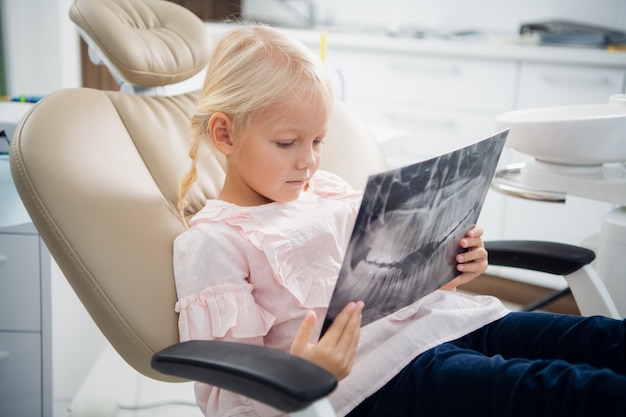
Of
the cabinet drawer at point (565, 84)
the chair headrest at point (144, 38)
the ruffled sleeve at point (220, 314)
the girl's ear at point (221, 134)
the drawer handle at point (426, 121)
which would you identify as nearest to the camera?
the ruffled sleeve at point (220, 314)

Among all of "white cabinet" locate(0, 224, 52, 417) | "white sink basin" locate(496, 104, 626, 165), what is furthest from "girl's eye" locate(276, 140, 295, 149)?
"white cabinet" locate(0, 224, 52, 417)

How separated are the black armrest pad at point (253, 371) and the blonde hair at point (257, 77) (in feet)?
1.15

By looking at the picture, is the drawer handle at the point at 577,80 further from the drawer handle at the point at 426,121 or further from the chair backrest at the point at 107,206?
the chair backrest at the point at 107,206

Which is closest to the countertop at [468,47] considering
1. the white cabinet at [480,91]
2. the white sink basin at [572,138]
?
the white cabinet at [480,91]

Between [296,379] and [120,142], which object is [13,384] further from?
[296,379]

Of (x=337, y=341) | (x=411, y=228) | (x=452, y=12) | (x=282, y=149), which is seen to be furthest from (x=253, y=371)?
(x=452, y=12)

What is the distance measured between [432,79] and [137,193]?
5.63 feet

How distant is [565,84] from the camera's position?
90.6 inches

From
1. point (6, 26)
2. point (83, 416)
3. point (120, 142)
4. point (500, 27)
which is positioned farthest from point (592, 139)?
point (6, 26)

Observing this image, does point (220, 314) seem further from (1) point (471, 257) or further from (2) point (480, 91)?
(2) point (480, 91)

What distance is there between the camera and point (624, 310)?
1.31 metres

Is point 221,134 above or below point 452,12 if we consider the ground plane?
below

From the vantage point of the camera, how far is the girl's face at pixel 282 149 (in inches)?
39.9

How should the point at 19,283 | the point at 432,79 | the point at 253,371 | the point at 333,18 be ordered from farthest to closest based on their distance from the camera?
the point at 333,18, the point at 432,79, the point at 19,283, the point at 253,371
